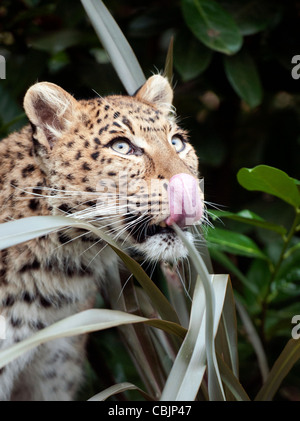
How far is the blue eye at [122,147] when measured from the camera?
1584 millimetres

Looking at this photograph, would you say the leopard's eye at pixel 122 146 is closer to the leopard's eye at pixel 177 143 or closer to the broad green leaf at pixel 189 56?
the leopard's eye at pixel 177 143

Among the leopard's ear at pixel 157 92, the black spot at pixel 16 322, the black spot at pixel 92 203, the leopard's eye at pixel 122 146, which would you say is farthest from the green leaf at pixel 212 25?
the black spot at pixel 16 322

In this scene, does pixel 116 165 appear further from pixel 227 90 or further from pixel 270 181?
pixel 227 90

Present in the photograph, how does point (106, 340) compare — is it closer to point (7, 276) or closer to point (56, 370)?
point (56, 370)

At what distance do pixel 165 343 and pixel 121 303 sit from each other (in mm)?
197

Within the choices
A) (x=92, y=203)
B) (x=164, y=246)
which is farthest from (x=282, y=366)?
(x=92, y=203)

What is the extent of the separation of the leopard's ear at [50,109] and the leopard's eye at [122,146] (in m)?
0.16

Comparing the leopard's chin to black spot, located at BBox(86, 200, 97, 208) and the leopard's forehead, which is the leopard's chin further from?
the leopard's forehead

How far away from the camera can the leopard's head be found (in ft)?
4.82

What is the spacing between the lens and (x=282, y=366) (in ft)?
5.01

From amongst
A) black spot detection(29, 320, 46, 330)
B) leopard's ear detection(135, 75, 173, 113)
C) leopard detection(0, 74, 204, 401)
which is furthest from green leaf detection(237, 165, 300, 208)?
black spot detection(29, 320, 46, 330)

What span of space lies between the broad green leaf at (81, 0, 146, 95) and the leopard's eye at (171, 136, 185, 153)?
0.23m

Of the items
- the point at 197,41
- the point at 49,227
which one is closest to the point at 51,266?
the point at 49,227

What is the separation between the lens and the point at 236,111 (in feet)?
10.1
